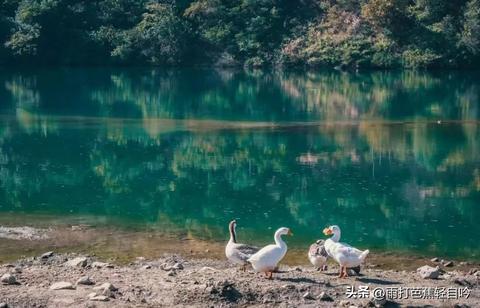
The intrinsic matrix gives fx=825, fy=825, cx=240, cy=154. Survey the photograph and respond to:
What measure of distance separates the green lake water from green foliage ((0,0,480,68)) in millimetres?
15933

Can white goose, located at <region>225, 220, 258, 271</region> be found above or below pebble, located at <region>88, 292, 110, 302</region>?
above

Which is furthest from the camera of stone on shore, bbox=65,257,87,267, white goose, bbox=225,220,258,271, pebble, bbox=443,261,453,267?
pebble, bbox=443,261,453,267

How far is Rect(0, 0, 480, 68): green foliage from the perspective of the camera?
6944 centimetres

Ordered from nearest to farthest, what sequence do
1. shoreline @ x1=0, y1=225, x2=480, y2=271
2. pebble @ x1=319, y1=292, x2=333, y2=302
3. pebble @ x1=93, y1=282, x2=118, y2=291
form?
1. pebble @ x1=319, y1=292, x2=333, y2=302
2. pebble @ x1=93, y1=282, x2=118, y2=291
3. shoreline @ x1=0, y1=225, x2=480, y2=271

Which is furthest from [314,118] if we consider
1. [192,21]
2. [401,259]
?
[192,21]

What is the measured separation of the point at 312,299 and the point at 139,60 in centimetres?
6441

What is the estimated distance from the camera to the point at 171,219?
20.8 m

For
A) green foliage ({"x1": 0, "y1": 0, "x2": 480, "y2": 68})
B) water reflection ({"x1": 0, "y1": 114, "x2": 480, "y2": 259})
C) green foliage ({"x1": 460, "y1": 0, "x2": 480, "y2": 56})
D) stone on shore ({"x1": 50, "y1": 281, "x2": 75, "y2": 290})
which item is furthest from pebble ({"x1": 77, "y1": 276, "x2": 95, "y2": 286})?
green foliage ({"x1": 0, "y1": 0, "x2": 480, "y2": 68})

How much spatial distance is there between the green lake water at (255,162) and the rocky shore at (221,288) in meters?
4.32

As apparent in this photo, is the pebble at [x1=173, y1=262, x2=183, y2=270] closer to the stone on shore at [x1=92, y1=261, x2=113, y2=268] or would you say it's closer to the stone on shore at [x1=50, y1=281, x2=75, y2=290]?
the stone on shore at [x1=92, y1=261, x2=113, y2=268]

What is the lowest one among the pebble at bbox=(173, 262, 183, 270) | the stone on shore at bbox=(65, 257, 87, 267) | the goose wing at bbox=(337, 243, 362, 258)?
the pebble at bbox=(173, 262, 183, 270)

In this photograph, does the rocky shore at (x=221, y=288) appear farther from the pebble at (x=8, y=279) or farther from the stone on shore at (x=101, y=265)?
the stone on shore at (x=101, y=265)

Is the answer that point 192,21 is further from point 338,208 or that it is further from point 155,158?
point 338,208

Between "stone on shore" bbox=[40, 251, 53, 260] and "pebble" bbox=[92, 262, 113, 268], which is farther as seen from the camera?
"stone on shore" bbox=[40, 251, 53, 260]
